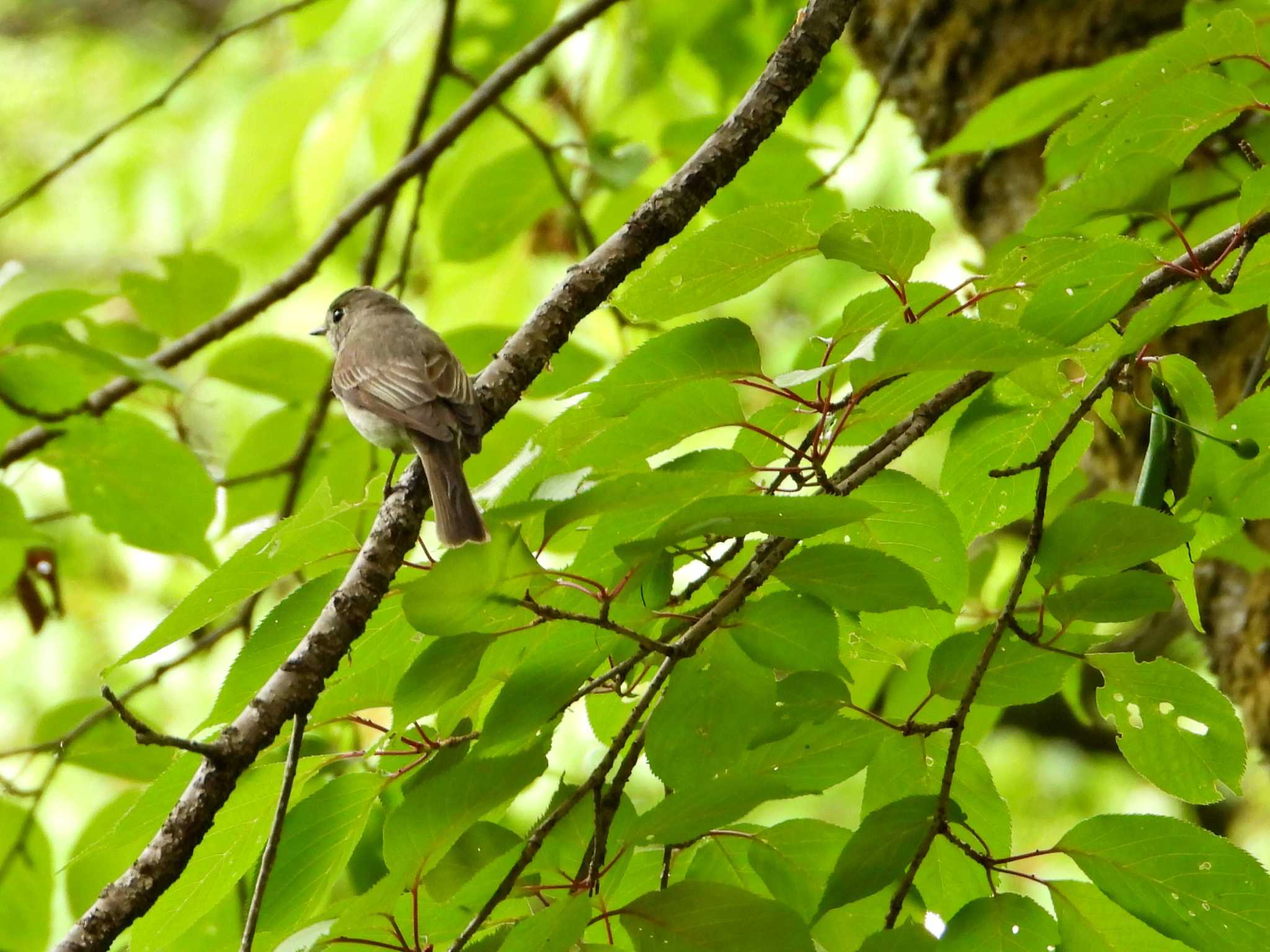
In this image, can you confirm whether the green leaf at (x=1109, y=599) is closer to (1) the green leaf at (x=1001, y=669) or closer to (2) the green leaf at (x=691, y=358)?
(1) the green leaf at (x=1001, y=669)

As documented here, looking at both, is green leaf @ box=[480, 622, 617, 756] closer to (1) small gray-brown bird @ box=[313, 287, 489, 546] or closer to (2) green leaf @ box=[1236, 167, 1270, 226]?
(1) small gray-brown bird @ box=[313, 287, 489, 546]

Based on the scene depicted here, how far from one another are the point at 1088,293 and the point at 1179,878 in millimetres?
582

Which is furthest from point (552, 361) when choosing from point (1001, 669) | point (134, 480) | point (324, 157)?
point (324, 157)

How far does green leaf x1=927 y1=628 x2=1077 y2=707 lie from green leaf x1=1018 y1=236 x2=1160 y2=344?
33 cm

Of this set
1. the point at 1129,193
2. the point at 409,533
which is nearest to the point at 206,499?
the point at 409,533

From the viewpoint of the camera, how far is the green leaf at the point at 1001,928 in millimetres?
1214

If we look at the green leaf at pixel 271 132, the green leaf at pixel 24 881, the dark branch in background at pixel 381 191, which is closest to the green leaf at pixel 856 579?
the green leaf at pixel 24 881

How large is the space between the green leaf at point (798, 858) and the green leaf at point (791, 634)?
27cm

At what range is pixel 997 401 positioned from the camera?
154 cm

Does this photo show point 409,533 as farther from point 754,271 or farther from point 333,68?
point 333,68

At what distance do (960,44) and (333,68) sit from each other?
176 cm

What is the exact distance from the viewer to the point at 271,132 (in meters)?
3.49

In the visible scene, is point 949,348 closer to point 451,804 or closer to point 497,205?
point 451,804

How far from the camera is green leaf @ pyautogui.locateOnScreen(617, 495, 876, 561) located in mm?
1050
